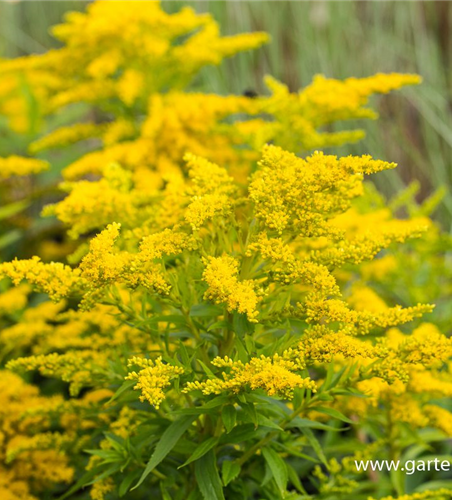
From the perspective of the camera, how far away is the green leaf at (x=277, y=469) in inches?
39.6

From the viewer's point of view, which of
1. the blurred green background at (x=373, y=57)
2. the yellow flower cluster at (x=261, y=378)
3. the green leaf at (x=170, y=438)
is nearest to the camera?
the yellow flower cluster at (x=261, y=378)

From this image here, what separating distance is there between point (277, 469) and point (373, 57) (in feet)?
7.75

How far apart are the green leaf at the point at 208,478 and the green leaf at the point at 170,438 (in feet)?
0.19

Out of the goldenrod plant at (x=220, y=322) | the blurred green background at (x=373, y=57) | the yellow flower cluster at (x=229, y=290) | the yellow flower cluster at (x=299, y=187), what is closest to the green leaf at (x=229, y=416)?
the goldenrod plant at (x=220, y=322)

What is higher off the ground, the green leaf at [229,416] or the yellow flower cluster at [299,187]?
the yellow flower cluster at [299,187]

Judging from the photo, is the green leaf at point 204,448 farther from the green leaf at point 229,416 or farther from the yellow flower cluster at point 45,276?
the yellow flower cluster at point 45,276

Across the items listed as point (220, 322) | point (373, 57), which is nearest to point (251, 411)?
point (220, 322)

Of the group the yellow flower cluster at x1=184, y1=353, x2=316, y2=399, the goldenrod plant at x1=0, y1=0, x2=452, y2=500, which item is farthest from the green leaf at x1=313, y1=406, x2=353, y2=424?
the yellow flower cluster at x1=184, y1=353, x2=316, y2=399

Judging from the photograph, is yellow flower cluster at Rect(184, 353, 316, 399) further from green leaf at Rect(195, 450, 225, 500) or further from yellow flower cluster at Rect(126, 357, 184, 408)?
green leaf at Rect(195, 450, 225, 500)

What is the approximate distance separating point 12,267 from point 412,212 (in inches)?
46.0

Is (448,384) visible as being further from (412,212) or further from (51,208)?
(51,208)

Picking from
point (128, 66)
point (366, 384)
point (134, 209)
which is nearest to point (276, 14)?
point (128, 66)

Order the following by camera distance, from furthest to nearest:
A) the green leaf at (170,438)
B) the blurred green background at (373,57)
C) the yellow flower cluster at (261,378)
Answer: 1. the blurred green background at (373,57)
2. the green leaf at (170,438)
3. the yellow flower cluster at (261,378)

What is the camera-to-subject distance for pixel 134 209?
1.28m
